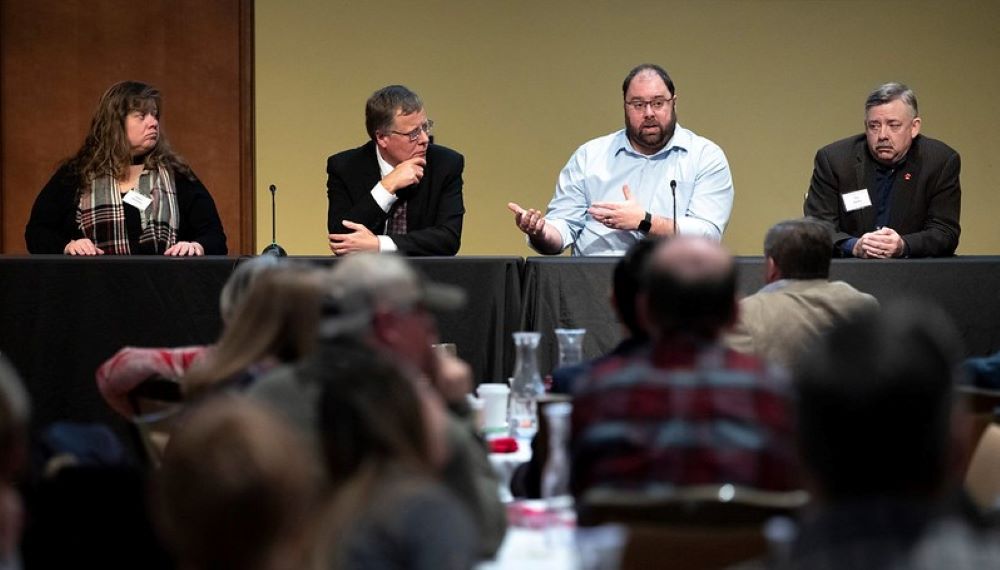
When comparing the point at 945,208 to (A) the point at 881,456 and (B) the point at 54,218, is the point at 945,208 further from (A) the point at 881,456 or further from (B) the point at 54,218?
(A) the point at 881,456

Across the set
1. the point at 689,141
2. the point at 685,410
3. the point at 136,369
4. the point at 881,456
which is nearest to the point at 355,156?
the point at 689,141

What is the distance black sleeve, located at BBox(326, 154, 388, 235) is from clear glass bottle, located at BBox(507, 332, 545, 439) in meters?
1.74

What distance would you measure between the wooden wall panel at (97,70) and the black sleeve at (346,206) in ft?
7.21

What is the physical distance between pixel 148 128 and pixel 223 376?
2.69m

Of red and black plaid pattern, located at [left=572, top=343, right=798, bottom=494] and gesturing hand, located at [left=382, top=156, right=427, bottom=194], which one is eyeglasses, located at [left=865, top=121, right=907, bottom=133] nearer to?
gesturing hand, located at [left=382, top=156, right=427, bottom=194]

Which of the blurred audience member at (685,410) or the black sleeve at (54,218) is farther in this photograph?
the black sleeve at (54,218)

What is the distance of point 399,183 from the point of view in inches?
204

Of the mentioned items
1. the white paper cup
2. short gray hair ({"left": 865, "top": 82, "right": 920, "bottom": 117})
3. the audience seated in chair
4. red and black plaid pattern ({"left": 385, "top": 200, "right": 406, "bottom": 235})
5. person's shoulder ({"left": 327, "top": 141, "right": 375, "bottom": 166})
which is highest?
short gray hair ({"left": 865, "top": 82, "right": 920, "bottom": 117})

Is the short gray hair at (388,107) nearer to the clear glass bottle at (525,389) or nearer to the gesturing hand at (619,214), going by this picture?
the gesturing hand at (619,214)

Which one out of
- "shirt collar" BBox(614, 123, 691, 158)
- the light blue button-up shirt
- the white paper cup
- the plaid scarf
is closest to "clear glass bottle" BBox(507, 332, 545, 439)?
the white paper cup

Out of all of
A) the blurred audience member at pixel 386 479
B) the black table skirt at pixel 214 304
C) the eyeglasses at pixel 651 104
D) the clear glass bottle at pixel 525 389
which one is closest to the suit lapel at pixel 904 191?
the black table skirt at pixel 214 304

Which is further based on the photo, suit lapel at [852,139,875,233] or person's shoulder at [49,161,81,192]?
suit lapel at [852,139,875,233]

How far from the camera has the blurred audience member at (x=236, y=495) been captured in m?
1.51

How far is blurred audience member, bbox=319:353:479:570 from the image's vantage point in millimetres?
1761
